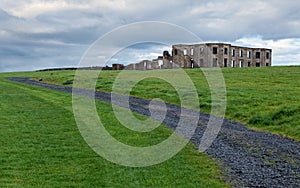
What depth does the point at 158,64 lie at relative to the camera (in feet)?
260

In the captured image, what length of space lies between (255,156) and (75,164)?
6.06 m

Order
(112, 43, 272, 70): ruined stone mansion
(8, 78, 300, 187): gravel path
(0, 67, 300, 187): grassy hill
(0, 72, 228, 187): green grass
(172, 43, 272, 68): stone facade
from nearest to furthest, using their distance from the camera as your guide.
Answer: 1. (0, 72, 228, 187): green grass
2. (0, 67, 300, 187): grassy hill
3. (8, 78, 300, 187): gravel path
4. (112, 43, 272, 70): ruined stone mansion
5. (172, 43, 272, 68): stone facade

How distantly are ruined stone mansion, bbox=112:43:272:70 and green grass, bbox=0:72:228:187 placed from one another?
182 ft

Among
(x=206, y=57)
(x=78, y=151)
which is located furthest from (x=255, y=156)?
(x=206, y=57)

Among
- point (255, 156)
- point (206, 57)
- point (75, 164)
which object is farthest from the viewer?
point (206, 57)

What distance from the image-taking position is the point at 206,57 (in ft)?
310

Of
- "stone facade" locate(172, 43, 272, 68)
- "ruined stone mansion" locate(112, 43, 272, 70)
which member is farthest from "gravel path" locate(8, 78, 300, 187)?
"stone facade" locate(172, 43, 272, 68)

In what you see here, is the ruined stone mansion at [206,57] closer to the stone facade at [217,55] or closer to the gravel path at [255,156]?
the stone facade at [217,55]

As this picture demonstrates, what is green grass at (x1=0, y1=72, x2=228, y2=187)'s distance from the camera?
37.1 ft

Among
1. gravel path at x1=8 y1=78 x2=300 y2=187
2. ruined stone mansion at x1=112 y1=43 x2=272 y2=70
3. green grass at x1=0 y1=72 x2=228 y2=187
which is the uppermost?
ruined stone mansion at x1=112 y1=43 x2=272 y2=70

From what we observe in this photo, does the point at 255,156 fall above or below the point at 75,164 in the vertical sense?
below

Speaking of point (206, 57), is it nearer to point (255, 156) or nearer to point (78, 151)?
point (255, 156)

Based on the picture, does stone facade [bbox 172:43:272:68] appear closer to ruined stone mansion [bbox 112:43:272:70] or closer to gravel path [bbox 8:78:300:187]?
ruined stone mansion [bbox 112:43:272:70]

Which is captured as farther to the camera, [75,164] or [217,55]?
[217,55]
